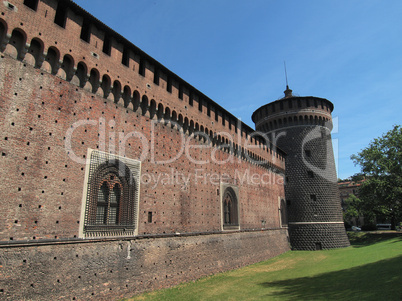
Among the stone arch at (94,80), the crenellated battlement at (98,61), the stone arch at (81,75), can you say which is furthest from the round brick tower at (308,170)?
the stone arch at (81,75)

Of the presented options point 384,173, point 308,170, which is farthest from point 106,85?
point 384,173

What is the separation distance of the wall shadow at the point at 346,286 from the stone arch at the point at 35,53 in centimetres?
1148

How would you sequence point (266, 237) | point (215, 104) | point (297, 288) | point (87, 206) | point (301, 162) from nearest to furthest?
point (87, 206)
point (297, 288)
point (215, 104)
point (266, 237)
point (301, 162)

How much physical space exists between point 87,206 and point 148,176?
121 inches

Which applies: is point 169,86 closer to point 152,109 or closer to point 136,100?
point 152,109

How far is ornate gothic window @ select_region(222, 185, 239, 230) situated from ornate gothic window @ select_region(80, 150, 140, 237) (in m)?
7.32

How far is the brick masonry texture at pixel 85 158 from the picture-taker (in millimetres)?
7457

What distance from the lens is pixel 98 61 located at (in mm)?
10016

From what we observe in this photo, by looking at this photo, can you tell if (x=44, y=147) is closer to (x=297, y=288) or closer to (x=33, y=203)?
(x=33, y=203)

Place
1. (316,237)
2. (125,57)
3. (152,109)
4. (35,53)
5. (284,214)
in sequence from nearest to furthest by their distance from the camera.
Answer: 1. (35,53)
2. (125,57)
3. (152,109)
4. (316,237)
5. (284,214)

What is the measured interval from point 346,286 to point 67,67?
13.1m

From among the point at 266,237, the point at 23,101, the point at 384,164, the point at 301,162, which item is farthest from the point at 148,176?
the point at 384,164

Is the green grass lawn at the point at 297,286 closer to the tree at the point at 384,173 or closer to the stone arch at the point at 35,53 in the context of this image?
→ the stone arch at the point at 35,53

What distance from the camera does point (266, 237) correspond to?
2095cm
